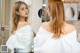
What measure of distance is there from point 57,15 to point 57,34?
17 centimetres

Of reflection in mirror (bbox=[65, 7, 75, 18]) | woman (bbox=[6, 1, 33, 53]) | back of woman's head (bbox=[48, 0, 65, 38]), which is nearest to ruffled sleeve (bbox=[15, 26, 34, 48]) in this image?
woman (bbox=[6, 1, 33, 53])

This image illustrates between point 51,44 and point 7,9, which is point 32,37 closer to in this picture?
point 51,44

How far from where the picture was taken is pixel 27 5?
183 centimetres

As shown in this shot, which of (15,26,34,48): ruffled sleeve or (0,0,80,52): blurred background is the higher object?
(0,0,80,52): blurred background

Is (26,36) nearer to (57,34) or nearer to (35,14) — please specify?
(35,14)

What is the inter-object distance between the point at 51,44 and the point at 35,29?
0.80 ft

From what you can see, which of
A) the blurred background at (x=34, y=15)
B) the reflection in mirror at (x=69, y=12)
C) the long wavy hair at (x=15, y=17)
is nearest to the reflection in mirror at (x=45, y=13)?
the blurred background at (x=34, y=15)

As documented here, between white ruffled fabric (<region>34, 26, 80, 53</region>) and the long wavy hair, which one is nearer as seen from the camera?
white ruffled fabric (<region>34, 26, 80, 53</region>)

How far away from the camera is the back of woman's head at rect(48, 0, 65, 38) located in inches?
63.5

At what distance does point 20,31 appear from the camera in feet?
6.05

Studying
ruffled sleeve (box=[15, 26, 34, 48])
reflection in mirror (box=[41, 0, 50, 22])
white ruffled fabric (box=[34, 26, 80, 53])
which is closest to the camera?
white ruffled fabric (box=[34, 26, 80, 53])

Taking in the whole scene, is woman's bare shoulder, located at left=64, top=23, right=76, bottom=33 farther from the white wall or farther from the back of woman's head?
the white wall

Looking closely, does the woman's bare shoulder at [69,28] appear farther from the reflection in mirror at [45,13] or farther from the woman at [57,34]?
the reflection in mirror at [45,13]

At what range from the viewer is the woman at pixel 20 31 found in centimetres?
182
